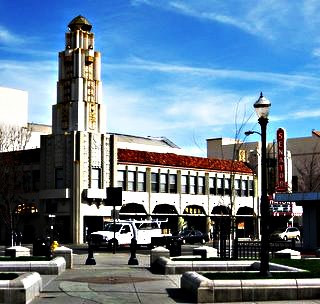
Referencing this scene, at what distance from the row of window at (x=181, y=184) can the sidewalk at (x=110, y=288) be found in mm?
40906

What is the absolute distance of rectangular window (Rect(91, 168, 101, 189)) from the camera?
6225 centimetres

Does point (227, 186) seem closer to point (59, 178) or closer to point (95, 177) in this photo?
point (95, 177)

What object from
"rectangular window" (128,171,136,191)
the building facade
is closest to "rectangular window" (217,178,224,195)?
the building facade

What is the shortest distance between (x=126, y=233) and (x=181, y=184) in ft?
83.4

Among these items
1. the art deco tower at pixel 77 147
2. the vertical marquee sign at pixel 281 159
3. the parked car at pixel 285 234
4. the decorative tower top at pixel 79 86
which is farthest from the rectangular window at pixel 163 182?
the vertical marquee sign at pixel 281 159

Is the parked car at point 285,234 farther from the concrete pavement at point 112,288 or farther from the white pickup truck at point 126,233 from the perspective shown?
the concrete pavement at point 112,288

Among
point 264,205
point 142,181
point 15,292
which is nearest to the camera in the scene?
point 15,292

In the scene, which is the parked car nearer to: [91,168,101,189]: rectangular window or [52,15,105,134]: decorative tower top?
[91,168,101,189]: rectangular window

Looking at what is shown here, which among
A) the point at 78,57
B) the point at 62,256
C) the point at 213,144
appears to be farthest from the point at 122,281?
the point at 213,144

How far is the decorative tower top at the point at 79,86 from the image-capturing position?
2482 inches

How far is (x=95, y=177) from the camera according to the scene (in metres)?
62.6

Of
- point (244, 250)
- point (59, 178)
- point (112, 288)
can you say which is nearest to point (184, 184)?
point (59, 178)

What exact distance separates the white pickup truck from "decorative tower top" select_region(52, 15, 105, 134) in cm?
1751

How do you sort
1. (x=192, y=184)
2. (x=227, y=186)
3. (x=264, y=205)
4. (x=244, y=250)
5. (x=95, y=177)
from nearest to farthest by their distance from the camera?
(x=264, y=205)
(x=244, y=250)
(x=95, y=177)
(x=192, y=184)
(x=227, y=186)
